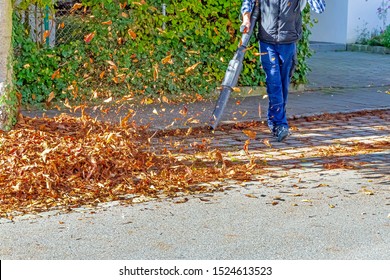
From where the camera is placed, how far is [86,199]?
22.5 ft

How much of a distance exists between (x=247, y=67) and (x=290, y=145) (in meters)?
3.35

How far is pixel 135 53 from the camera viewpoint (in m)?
11.6

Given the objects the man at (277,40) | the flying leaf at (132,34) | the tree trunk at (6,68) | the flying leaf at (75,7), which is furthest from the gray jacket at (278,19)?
the flying leaf at (75,7)

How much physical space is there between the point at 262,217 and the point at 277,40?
3.22 m

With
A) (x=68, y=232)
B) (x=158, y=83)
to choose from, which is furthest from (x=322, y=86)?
(x=68, y=232)

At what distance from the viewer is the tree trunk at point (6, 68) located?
26.1ft

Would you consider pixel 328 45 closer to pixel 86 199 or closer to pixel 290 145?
pixel 290 145

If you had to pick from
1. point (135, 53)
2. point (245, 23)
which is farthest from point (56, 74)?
point (245, 23)

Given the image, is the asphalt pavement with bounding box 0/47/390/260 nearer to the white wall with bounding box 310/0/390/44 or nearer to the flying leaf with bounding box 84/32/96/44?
the flying leaf with bounding box 84/32/96/44

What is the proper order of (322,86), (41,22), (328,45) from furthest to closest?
(328,45)
(322,86)
(41,22)

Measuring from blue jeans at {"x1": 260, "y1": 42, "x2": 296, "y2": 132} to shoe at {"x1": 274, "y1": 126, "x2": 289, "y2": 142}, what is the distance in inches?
2.2

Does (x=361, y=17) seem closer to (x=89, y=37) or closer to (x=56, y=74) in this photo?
(x=89, y=37)

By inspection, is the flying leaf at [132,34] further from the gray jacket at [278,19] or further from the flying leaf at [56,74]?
the gray jacket at [278,19]

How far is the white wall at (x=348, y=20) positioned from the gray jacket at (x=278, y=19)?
10.3m
